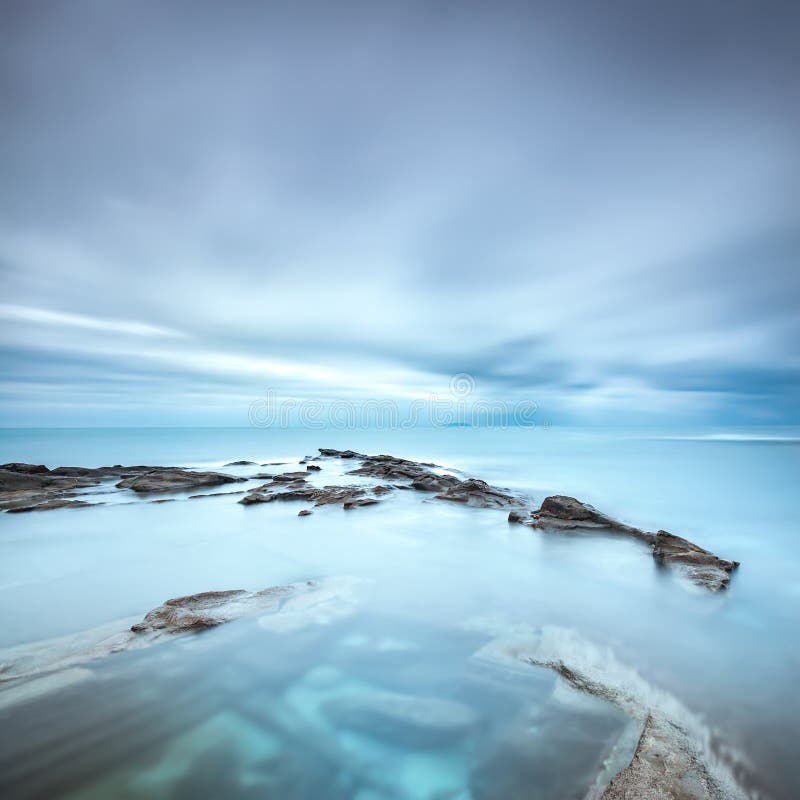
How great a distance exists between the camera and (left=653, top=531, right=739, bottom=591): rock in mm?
8531

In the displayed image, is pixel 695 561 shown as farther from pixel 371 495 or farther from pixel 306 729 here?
pixel 371 495

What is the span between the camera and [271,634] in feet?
20.5

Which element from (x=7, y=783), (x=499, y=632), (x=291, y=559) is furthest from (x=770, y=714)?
(x=291, y=559)

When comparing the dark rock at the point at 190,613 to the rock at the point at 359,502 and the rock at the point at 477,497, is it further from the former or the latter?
the rock at the point at 477,497

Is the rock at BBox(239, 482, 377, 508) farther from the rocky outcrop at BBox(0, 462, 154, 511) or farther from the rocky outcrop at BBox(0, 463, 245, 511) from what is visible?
the rocky outcrop at BBox(0, 462, 154, 511)

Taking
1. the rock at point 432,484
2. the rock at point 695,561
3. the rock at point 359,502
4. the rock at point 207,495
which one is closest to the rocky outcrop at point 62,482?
the rock at point 207,495

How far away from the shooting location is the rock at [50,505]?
46.2 feet

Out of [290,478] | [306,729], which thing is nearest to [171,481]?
[290,478]

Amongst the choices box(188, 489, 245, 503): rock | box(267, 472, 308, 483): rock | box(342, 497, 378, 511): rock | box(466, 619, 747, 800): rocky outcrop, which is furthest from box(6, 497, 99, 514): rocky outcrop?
box(466, 619, 747, 800): rocky outcrop

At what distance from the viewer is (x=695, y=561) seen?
9.42 metres

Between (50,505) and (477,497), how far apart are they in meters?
16.1

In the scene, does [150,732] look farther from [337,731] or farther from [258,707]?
[337,731]

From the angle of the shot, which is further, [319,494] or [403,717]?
[319,494]

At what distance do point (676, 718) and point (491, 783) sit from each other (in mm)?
2272
